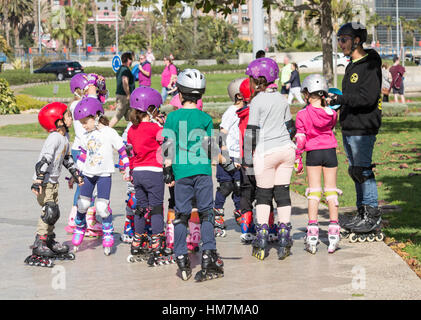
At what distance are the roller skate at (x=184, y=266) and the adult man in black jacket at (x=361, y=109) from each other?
2.08 metres

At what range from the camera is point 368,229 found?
292 inches

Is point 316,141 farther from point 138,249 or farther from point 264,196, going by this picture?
point 138,249

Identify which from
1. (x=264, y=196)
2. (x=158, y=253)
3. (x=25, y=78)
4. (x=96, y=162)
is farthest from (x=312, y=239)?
(x=25, y=78)

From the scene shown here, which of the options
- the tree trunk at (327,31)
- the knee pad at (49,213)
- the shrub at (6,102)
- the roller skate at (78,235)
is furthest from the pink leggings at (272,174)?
the shrub at (6,102)

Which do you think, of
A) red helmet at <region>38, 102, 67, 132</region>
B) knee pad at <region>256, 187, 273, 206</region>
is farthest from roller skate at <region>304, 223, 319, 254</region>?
red helmet at <region>38, 102, 67, 132</region>

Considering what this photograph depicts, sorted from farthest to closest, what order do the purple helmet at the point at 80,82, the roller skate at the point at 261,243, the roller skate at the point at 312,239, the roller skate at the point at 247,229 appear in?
the purple helmet at the point at 80,82 → the roller skate at the point at 247,229 → the roller skate at the point at 312,239 → the roller skate at the point at 261,243

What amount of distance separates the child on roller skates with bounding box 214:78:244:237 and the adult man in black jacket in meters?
1.12

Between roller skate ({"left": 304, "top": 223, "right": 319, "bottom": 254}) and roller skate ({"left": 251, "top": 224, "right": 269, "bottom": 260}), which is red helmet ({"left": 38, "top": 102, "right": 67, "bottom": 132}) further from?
roller skate ({"left": 304, "top": 223, "right": 319, "bottom": 254})

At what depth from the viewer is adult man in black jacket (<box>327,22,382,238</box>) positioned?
7348 mm

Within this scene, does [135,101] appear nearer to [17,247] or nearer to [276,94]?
[276,94]

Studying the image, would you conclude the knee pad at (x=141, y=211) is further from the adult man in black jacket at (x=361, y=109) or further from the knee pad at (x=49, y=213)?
the adult man in black jacket at (x=361, y=109)

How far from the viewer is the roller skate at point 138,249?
690 centimetres

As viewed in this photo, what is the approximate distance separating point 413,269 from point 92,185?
3221 mm

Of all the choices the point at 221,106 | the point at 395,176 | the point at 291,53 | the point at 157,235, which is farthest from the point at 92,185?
the point at 291,53
